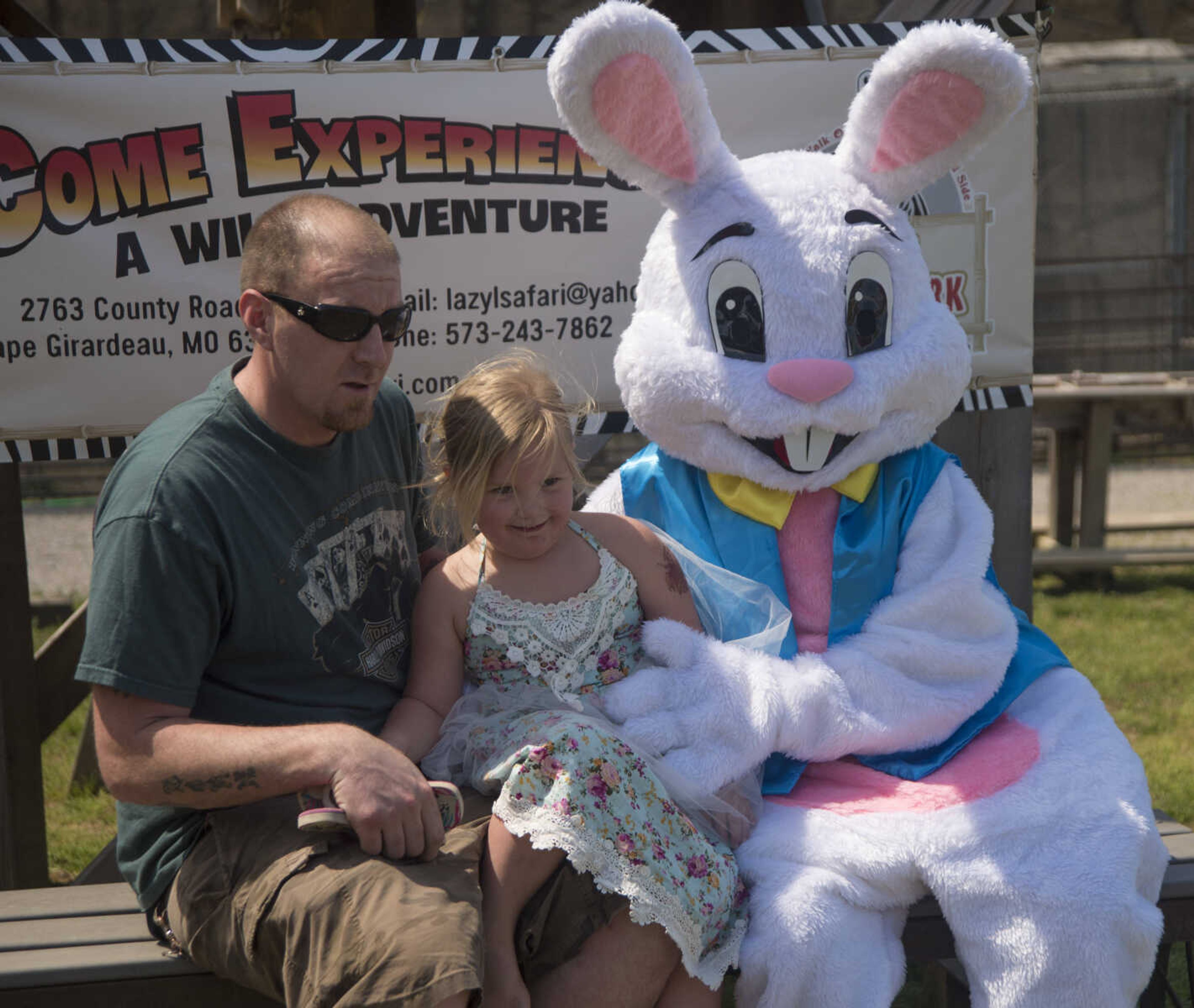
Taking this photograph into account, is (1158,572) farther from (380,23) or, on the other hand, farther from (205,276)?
(205,276)

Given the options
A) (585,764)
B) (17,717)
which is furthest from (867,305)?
(17,717)

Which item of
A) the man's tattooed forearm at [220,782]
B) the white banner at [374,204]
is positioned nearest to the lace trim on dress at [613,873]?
the man's tattooed forearm at [220,782]

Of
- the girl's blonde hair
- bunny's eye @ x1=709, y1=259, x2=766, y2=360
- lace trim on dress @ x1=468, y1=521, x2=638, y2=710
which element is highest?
bunny's eye @ x1=709, y1=259, x2=766, y2=360

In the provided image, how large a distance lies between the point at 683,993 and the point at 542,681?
60 cm

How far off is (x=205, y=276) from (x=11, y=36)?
3.04ft

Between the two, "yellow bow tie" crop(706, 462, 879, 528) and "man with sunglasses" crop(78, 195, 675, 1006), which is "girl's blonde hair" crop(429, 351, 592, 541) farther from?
"yellow bow tie" crop(706, 462, 879, 528)

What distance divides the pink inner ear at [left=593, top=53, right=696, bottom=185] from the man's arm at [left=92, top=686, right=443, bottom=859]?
1.30m

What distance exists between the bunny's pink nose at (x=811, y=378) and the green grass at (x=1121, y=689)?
1.76m

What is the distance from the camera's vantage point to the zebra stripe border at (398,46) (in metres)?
2.95

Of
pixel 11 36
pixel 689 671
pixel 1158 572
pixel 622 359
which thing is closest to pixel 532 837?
pixel 689 671

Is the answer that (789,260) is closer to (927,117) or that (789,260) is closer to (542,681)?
(927,117)

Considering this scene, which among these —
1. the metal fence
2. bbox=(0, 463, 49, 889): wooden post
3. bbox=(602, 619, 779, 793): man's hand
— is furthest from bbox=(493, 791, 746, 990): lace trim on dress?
the metal fence

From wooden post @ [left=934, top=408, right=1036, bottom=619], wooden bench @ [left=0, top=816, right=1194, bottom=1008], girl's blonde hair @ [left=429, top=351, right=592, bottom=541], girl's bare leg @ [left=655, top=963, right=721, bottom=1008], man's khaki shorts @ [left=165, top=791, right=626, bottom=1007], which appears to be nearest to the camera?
man's khaki shorts @ [left=165, top=791, right=626, bottom=1007]

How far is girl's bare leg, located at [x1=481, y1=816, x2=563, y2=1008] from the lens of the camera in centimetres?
196
